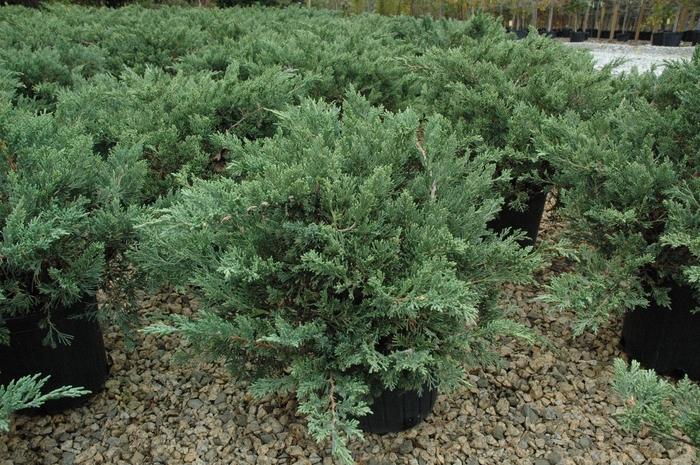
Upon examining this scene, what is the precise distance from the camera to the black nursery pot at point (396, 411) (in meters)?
2.27

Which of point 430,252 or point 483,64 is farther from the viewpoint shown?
point 483,64

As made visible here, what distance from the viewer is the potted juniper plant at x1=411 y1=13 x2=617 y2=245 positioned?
333cm

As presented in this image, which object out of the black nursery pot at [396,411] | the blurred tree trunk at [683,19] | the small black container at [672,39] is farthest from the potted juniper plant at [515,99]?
the blurred tree trunk at [683,19]

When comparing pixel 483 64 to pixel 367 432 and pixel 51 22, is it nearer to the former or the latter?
pixel 367 432

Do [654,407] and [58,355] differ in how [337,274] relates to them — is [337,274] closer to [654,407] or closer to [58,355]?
[654,407]

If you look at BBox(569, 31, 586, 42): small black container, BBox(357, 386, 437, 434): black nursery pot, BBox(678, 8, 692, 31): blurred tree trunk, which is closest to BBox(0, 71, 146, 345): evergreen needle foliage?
BBox(357, 386, 437, 434): black nursery pot

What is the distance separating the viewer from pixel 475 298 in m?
2.09

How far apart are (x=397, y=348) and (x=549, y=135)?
5.86ft

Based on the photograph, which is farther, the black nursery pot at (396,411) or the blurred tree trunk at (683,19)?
the blurred tree trunk at (683,19)

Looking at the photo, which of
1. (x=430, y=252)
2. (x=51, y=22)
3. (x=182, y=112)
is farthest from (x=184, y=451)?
(x=51, y=22)

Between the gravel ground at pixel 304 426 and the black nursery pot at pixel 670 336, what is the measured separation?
21cm

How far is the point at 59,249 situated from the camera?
2.24 metres

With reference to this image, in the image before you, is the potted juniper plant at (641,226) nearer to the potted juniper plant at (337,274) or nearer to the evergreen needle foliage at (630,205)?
the evergreen needle foliage at (630,205)

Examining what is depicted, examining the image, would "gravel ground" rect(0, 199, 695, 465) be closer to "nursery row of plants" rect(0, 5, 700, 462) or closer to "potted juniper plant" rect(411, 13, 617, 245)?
"nursery row of plants" rect(0, 5, 700, 462)
